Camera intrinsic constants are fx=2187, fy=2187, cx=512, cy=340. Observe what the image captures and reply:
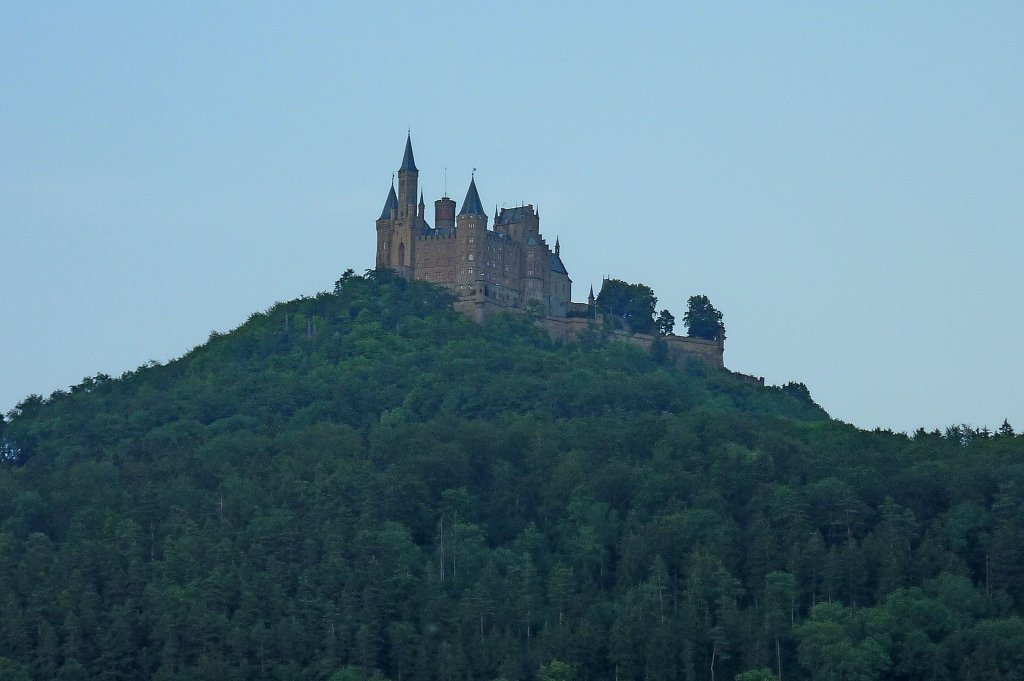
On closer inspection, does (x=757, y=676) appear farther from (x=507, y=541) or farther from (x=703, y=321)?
(x=703, y=321)

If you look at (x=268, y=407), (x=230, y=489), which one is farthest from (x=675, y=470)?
(x=268, y=407)

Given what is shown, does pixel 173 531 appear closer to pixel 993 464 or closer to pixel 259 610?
pixel 259 610

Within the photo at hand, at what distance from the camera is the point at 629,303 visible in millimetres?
127750

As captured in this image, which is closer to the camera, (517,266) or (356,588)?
(356,588)

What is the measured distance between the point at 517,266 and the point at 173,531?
3814 centimetres

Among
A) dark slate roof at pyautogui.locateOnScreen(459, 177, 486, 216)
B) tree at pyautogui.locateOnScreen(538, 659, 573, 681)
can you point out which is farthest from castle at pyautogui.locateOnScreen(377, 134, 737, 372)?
tree at pyautogui.locateOnScreen(538, 659, 573, 681)

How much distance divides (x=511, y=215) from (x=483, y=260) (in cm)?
597

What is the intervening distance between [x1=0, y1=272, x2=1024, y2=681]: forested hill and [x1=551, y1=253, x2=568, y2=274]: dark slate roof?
14557 mm

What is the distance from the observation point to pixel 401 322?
4695 inches

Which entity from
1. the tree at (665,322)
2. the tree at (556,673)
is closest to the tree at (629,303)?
the tree at (665,322)

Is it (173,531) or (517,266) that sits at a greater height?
(517,266)

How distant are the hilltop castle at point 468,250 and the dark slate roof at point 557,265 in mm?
1592

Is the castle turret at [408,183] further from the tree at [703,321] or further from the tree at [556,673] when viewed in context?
the tree at [556,673]

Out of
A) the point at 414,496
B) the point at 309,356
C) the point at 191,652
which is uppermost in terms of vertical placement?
the point at 309,356
